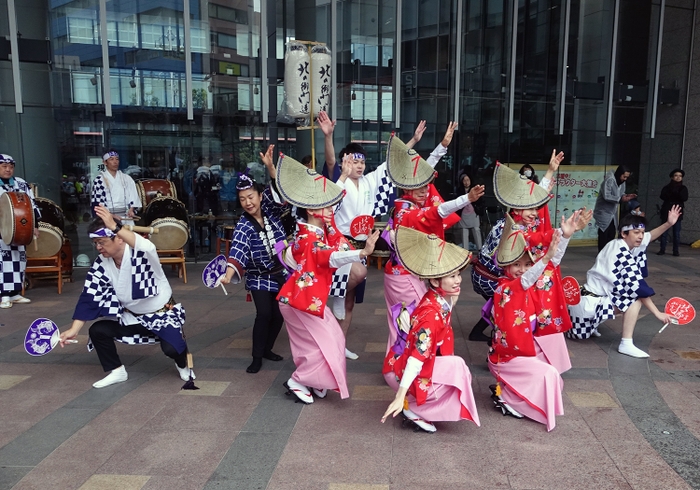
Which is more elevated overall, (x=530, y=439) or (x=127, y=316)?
(x=127, y=316)

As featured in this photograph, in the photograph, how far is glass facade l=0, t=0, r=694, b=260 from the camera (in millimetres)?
8844

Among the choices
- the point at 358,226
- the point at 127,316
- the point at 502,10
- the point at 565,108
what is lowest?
the point at 127,316

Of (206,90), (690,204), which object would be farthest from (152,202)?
(690,204)

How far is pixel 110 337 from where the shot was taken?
4.19 meters

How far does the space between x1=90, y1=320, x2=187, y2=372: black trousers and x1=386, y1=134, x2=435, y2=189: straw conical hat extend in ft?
6.87

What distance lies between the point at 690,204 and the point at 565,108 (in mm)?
3305

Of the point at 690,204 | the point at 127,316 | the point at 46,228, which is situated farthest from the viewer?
the point at 690,204

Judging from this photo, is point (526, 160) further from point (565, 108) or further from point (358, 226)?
point (358, 226)

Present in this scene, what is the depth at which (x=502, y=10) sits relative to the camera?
10.8 metres

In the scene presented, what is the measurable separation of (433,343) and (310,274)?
0.95 metres

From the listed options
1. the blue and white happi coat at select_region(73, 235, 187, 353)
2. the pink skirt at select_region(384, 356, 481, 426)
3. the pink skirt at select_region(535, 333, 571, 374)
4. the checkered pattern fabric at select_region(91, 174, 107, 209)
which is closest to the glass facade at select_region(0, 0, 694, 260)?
the checkered pattern fabric at select_region(91, 174, 107, 209)

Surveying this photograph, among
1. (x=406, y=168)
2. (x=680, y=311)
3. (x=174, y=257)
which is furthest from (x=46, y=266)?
(x=680, y=311)

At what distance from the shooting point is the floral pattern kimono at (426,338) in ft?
10.5

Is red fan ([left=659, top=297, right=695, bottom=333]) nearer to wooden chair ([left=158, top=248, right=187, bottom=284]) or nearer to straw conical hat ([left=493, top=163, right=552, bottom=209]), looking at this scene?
straw conical hat ([left=493, top=163, right=552, bottom=209])
